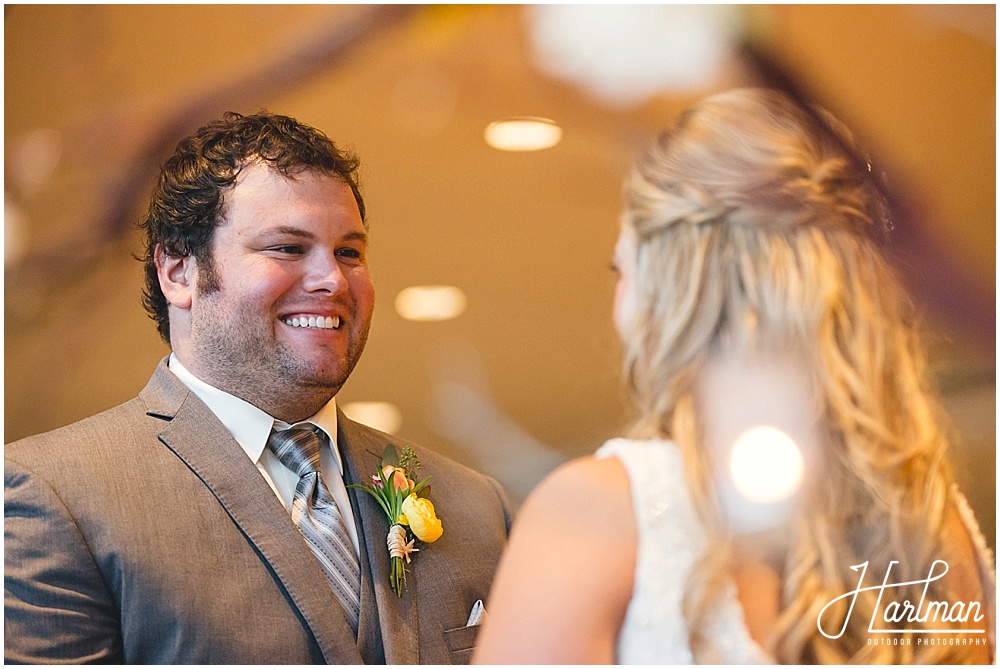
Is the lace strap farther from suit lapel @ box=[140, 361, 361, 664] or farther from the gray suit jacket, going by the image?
suit lapel @ box=[140, 361, 361, 664]

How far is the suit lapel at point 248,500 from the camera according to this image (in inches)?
66.7

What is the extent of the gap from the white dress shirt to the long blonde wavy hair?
56 centimetres

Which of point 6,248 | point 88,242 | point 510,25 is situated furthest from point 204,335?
point 510,25

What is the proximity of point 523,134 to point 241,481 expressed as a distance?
2.61 feet

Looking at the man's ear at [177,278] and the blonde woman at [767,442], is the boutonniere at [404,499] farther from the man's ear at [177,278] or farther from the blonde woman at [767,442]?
the man's ear at [177,278]

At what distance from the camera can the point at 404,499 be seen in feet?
5.94

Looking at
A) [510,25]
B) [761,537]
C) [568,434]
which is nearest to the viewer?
[761,537]

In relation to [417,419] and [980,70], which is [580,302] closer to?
[417,419]

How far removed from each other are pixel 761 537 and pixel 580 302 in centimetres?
49

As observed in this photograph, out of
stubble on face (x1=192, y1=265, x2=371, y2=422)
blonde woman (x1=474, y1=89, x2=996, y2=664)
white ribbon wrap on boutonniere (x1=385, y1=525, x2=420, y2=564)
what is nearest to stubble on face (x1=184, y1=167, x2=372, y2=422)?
stubble on face (x1=192, y1=265, x2=371, y2=422)

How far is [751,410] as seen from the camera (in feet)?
5.29

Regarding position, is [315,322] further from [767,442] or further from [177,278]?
[767,442]

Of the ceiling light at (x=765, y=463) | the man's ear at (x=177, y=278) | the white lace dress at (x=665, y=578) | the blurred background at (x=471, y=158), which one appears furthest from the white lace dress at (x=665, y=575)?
the man's ear at (x=177, y=278)

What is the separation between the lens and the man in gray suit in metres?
1.66
